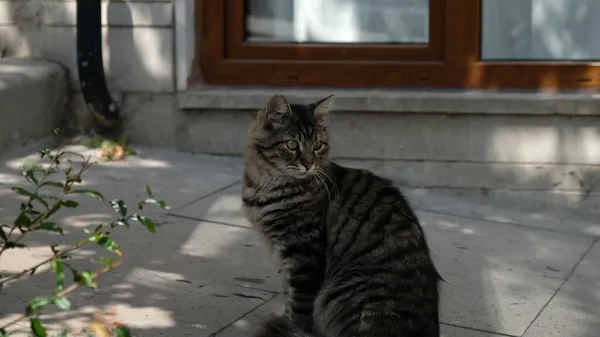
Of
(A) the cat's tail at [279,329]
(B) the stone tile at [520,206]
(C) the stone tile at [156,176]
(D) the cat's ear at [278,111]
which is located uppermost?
(D) the cat's ear at [278,111]

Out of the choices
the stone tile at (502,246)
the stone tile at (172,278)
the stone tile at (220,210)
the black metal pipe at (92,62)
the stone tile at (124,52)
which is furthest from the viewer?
the stone tile at (124,52)

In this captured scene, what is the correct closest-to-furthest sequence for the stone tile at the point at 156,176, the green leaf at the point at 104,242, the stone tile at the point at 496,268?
1. the green leaf at the point at 104,242
2. the stone tile at the point at 496,268
3. the stone tile at the point at 156,176

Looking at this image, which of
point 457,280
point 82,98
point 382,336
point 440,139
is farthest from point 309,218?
point 82,98

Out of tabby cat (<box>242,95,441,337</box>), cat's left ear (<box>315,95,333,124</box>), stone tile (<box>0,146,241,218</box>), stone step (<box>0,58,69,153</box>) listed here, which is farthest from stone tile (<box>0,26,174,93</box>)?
cat's left ear (<box>315,95,333,124</box>)

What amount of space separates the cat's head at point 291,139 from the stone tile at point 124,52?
2.53 metres

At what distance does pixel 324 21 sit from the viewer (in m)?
7.06

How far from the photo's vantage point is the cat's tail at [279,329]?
152 inches

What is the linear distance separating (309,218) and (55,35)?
3.42m

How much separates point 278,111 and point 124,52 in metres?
2.82

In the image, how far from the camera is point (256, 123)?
4.52 meters

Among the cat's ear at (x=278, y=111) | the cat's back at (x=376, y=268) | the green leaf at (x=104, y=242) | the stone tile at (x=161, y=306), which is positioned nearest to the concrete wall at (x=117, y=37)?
the stone tile at (x=161, y=306)

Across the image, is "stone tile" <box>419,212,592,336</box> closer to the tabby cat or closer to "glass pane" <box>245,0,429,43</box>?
the tabby cat

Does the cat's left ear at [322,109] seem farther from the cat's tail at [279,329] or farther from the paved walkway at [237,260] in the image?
the cat's tail at [279,329]

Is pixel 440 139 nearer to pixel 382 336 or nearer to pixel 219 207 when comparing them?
pixel 219 207
